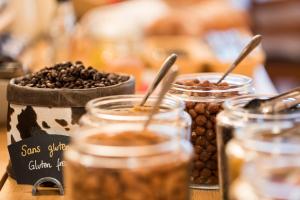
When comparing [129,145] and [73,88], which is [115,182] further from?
[73,88]

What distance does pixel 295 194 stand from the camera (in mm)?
808

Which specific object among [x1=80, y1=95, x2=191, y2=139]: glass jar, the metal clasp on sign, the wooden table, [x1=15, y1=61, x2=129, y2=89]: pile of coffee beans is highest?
[x1=15, y1=61, x2=129, y2=89]: pile of coffee beans

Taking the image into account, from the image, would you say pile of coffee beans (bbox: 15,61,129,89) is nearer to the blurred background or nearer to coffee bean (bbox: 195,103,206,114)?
coffee bean (bbox: 195,103,206,114)

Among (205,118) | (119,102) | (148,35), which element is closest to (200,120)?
(205,118)

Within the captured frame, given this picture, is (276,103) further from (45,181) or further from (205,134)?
(45,181)

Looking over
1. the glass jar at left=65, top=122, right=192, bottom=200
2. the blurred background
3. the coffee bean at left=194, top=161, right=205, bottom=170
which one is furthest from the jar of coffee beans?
the blurred background

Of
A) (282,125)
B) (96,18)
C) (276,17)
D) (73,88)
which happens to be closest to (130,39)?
(96,18)

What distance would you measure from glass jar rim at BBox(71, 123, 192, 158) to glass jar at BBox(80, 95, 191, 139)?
0.07 metres

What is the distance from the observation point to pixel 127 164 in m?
0.88

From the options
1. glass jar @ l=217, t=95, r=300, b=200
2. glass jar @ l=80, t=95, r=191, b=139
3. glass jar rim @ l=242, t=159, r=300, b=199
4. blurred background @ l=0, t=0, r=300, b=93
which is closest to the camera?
glass jar rim @ l=242, t=159, r=300, b=199

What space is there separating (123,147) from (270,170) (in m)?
0.21

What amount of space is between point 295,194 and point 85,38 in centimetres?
310

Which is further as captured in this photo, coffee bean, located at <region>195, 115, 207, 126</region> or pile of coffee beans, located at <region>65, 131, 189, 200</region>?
coffee bean, located at <region>195, 115, 207, 126</region>

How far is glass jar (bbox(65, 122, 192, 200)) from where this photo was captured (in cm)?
88
